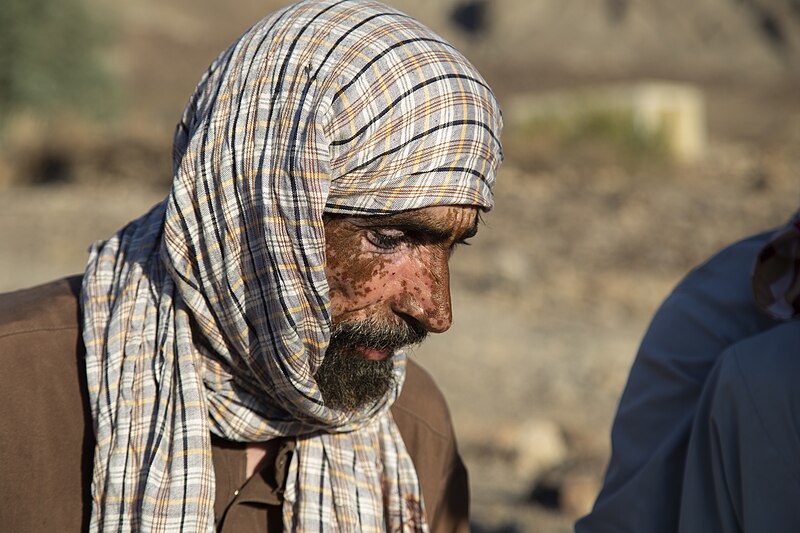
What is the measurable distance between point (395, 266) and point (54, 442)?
0.67 metres

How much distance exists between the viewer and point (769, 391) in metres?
1.96

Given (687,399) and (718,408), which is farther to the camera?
(687,399)

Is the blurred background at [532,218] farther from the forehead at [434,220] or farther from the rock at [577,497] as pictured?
the forehead at [434,220]

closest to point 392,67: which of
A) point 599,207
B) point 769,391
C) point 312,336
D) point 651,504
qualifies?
point 312,336

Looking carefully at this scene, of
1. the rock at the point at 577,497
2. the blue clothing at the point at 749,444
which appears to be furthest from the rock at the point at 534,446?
the blue clothing at the point at 749,444

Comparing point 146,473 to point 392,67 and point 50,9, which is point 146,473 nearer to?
point 392,67

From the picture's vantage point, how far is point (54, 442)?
1780mm

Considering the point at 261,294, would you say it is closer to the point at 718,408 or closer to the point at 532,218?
the point at 718,408

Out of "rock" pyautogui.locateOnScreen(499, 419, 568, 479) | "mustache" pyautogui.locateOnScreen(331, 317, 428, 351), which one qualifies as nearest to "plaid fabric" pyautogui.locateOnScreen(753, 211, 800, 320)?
"mustache" pyautogui.locateOnScreen(331, 317, 428, 351)

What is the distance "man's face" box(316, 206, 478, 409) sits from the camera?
182 cm

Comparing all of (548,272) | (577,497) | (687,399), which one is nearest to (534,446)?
(577,497)

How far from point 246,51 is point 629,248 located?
8.57 metres

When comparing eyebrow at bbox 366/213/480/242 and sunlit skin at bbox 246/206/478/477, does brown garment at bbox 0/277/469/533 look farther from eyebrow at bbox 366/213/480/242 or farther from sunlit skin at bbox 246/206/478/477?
eyebrow at bbox 366/213/480/242

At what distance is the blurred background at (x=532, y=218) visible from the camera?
219 inches
